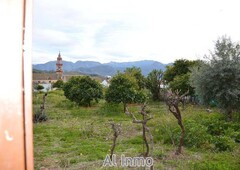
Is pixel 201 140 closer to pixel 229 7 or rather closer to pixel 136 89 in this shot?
pixel 229 7

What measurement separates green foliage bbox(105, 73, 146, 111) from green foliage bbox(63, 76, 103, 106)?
23.4 inches

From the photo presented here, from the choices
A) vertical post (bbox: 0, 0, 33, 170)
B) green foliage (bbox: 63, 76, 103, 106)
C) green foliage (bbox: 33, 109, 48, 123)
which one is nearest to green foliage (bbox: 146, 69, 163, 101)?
green foliage (bbox: 63, 76, 103, 106)

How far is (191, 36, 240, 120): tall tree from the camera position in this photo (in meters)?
5.51

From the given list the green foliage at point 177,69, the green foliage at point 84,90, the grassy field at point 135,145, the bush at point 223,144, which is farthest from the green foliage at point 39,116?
the green foliage at point 177,69

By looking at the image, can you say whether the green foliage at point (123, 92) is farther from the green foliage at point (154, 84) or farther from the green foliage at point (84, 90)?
the green foliage at point (154, 84)

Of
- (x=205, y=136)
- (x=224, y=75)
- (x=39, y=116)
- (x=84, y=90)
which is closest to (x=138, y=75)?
(x=84, y=90)

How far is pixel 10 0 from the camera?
0.41 metres

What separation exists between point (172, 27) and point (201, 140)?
187cm

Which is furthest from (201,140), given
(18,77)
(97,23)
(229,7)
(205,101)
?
(18,77)

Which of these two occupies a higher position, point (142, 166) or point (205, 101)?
point (205, 101)

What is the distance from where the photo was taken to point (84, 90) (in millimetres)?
7980

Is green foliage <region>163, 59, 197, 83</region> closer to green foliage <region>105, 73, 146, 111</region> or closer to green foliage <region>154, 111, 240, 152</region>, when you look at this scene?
green foliage <region>105, 73, 146, 111</region>

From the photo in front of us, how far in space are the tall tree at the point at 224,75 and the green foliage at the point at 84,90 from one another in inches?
135

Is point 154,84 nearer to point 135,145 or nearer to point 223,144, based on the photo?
point 135,145
